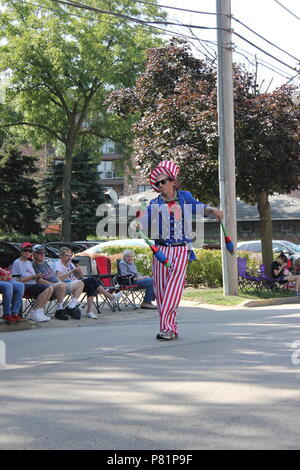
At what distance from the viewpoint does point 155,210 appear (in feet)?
29.3

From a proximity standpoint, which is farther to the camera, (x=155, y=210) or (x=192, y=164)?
(x=192, y=164)

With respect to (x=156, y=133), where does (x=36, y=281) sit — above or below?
below

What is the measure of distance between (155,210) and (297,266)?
45.8 ft

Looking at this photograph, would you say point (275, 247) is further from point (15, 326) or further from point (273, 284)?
point (15, 326)

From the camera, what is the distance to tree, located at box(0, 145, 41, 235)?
4384 cm

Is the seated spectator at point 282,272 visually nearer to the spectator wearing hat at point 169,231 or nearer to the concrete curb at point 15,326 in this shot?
the concrete curb at point 15,326

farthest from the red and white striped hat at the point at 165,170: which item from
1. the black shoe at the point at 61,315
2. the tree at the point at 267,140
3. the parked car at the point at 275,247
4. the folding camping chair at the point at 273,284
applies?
the parked car at the point at 275,247

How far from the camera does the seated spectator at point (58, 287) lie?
1307 cm

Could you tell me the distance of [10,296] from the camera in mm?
11297

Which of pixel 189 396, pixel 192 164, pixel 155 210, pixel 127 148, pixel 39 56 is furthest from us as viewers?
pixel 127 148

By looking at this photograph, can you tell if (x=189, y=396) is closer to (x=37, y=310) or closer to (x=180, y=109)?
(x=37, y=310)

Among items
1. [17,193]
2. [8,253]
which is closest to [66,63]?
[17,193]
